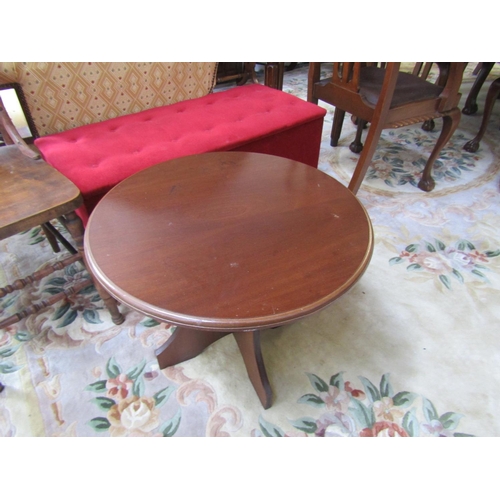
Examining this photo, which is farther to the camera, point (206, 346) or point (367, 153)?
point (367, 153)

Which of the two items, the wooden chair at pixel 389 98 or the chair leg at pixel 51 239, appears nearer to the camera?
the chair leg at pixel 51 239

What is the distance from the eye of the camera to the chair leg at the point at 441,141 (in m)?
1.58

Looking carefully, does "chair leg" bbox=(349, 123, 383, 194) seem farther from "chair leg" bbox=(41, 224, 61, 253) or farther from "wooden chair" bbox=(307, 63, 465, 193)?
"chair leg" bbox=(41, 224, 61, 253)

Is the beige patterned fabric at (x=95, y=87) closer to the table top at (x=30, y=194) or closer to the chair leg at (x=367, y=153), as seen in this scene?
the table top at (x=30, y=194)

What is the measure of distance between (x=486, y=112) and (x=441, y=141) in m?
0.63

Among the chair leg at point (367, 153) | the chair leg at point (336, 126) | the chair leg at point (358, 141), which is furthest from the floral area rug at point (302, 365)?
the chair leg at point (336, 126)

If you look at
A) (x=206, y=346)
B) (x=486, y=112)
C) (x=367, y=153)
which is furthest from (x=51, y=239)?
(x=486, y=112)

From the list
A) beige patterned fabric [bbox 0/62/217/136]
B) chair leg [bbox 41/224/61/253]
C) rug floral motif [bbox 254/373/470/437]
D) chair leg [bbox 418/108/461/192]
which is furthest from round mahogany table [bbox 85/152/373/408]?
chair leg [bbox 418/108/461/192]

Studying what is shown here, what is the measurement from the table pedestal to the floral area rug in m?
0.04

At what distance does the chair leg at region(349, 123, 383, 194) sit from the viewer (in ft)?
4.84

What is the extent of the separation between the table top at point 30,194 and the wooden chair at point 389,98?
4.07ft

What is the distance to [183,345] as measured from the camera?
99 centimetres

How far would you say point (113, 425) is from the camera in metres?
0.90

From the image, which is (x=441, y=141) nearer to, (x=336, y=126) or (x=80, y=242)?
(x=336, y=126)
